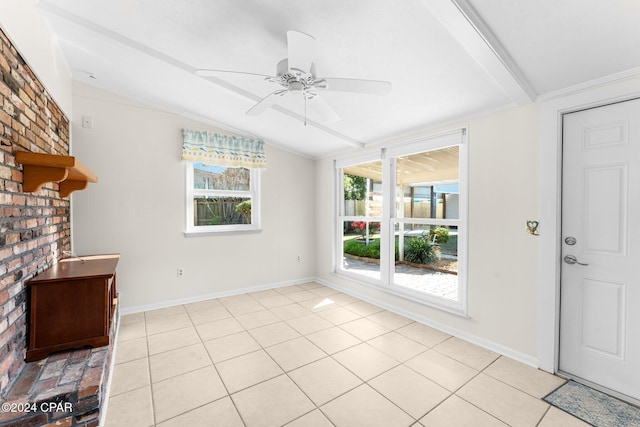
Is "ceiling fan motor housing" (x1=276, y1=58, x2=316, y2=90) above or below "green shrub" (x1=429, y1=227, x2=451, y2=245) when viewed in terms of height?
above

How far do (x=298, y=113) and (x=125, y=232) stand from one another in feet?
8.25

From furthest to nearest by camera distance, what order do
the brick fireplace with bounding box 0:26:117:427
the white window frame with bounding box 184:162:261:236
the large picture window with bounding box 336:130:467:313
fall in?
1. the white window frame with bounding box 184:162:261:236
2. the large picture window with bounding box 336:130:467:313
3. the brick fireplace with bounding box 0:26:117:427

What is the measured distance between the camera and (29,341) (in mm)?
1756

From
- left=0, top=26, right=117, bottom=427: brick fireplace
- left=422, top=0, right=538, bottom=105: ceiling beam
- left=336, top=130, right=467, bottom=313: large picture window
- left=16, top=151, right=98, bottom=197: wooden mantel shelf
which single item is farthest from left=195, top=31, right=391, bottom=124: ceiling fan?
left=336, top=130, right=467, bottom=313: large picture window

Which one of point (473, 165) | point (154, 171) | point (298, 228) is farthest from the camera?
point (298, 228)

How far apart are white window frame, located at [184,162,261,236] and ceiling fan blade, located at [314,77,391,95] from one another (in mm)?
2637

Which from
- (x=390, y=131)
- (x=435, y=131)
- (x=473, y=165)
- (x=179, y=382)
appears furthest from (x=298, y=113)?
(x=179, y=382)

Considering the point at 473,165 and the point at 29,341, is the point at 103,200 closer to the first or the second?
the point at 29,341

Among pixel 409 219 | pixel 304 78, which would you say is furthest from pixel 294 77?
pixel 409 219

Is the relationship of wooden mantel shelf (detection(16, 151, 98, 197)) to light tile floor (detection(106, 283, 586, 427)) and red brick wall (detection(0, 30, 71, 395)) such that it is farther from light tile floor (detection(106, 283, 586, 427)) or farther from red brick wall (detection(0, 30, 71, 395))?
light tile floor (detection(106, 283, 586, 427))

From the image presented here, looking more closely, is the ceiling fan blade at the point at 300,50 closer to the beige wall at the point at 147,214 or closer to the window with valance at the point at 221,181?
the window with valance at the point at 221,181

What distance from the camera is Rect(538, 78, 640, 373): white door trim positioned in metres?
2.19

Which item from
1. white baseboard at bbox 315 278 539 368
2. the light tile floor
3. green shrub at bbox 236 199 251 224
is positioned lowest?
the light tile floor

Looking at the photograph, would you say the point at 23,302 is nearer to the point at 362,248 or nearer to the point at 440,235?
the point at 440,235
